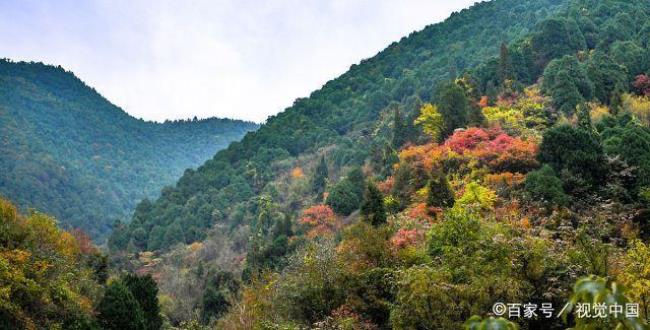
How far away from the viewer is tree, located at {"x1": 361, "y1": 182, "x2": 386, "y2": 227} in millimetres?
28312

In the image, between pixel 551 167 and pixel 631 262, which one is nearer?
pixel 631 262

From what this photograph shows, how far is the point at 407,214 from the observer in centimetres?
3159

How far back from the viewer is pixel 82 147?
Answer: 446 feet

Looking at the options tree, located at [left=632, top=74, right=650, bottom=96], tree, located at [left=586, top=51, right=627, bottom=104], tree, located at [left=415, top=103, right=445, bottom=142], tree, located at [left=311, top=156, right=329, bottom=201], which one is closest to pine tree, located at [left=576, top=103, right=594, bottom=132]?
tree, located at [left=586, top=51, right=627, bottom=104]

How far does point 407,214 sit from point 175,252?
40.3 meters

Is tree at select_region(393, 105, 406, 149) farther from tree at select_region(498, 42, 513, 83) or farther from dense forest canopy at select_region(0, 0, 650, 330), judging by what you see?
tree at select_region(498, 42, 513, 83)

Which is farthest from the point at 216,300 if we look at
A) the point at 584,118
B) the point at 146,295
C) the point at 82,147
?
the point at 82,147

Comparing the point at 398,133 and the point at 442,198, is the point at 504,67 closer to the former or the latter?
the point at 398,133

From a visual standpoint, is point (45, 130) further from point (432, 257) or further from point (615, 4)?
point (432, 257)

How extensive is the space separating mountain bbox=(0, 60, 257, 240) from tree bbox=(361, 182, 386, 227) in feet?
243

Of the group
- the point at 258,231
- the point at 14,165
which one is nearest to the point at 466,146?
the point at 258,231

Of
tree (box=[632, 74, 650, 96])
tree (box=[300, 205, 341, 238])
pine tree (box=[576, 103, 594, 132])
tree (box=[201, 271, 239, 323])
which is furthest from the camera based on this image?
tree (box=[300, 205, 341, 238])

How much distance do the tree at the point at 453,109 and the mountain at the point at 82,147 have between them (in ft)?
228

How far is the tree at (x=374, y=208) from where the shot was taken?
2831cm
